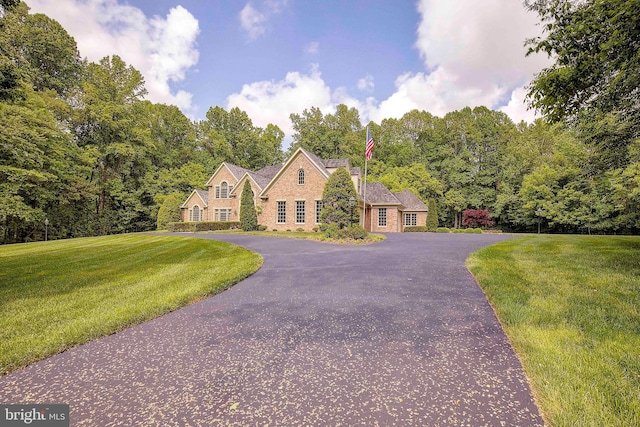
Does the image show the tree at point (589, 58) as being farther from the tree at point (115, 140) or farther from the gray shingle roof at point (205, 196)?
the tree at point (115, 140)

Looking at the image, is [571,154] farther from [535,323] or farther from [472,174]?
[535,323]

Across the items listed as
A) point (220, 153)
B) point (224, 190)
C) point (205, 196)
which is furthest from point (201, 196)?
point (220, 153)

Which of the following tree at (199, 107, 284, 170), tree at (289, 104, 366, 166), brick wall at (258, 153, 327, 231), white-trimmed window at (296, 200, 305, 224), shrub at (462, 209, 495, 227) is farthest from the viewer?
tree at (289, 104, 366, 166)

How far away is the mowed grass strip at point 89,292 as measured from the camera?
386cm

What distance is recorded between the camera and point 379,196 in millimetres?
29328

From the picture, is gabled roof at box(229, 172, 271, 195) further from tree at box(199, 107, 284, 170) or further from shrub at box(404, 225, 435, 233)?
tree at box(199, 107, 284, 170)

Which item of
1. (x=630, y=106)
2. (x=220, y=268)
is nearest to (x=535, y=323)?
(x=220, y=268)

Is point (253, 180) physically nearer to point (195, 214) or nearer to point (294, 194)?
point (294, 194)

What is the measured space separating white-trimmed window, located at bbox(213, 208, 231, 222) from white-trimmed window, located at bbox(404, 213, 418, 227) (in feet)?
66.9

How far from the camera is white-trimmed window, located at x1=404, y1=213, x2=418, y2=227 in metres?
31.9

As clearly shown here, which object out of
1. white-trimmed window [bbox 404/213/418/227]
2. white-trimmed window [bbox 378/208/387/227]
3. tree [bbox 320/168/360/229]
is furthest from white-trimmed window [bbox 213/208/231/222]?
white-trimmed window [bbox 404/213/418/227]

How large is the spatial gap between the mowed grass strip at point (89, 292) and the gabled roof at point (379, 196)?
1996cm

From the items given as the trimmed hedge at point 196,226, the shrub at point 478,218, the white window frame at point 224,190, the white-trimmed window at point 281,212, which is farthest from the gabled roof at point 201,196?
the shrub at point 478,218

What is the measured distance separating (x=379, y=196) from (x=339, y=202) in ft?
36.4
